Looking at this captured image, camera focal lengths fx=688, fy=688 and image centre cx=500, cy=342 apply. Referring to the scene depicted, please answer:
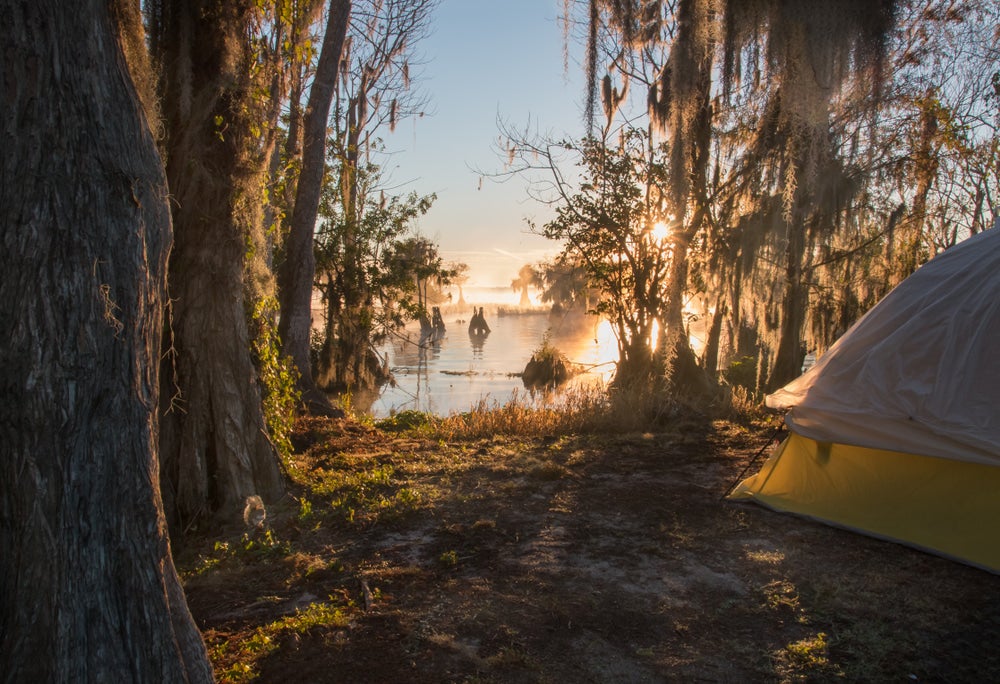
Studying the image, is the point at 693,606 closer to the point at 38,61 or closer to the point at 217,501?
the point at 217,501

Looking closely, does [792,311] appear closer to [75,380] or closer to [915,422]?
[915,422]

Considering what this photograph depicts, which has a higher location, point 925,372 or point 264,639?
point 925,372

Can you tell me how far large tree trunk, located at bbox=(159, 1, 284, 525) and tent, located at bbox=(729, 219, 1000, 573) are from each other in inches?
161

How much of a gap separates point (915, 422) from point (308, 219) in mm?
7519

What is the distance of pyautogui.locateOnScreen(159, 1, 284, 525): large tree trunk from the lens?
478 centimetres

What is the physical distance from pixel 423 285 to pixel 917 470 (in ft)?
42.6

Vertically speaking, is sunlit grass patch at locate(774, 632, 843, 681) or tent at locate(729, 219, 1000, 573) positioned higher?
tent at locate(729, 219, 1000, 573)

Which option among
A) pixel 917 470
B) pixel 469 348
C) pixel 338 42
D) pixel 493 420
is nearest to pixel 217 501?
pixel 493 420

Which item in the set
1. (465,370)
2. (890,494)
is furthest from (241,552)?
(465,370)

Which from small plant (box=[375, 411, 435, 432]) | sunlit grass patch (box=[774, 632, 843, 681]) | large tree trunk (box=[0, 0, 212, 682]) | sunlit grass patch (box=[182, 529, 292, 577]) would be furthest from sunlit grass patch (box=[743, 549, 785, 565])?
small plant (box=[375, 411, 435, 432])

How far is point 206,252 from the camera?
4922mm

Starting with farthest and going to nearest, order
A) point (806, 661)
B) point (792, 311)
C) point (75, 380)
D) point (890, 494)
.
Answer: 1. point (792, 311)
2. point (890, 494)
3. point (806, 661)
4. point (75, 380)

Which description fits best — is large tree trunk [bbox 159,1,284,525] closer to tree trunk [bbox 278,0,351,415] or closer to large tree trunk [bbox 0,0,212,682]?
large tree trunk [bbox 0,0,212,682]

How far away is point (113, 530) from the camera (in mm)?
2320
